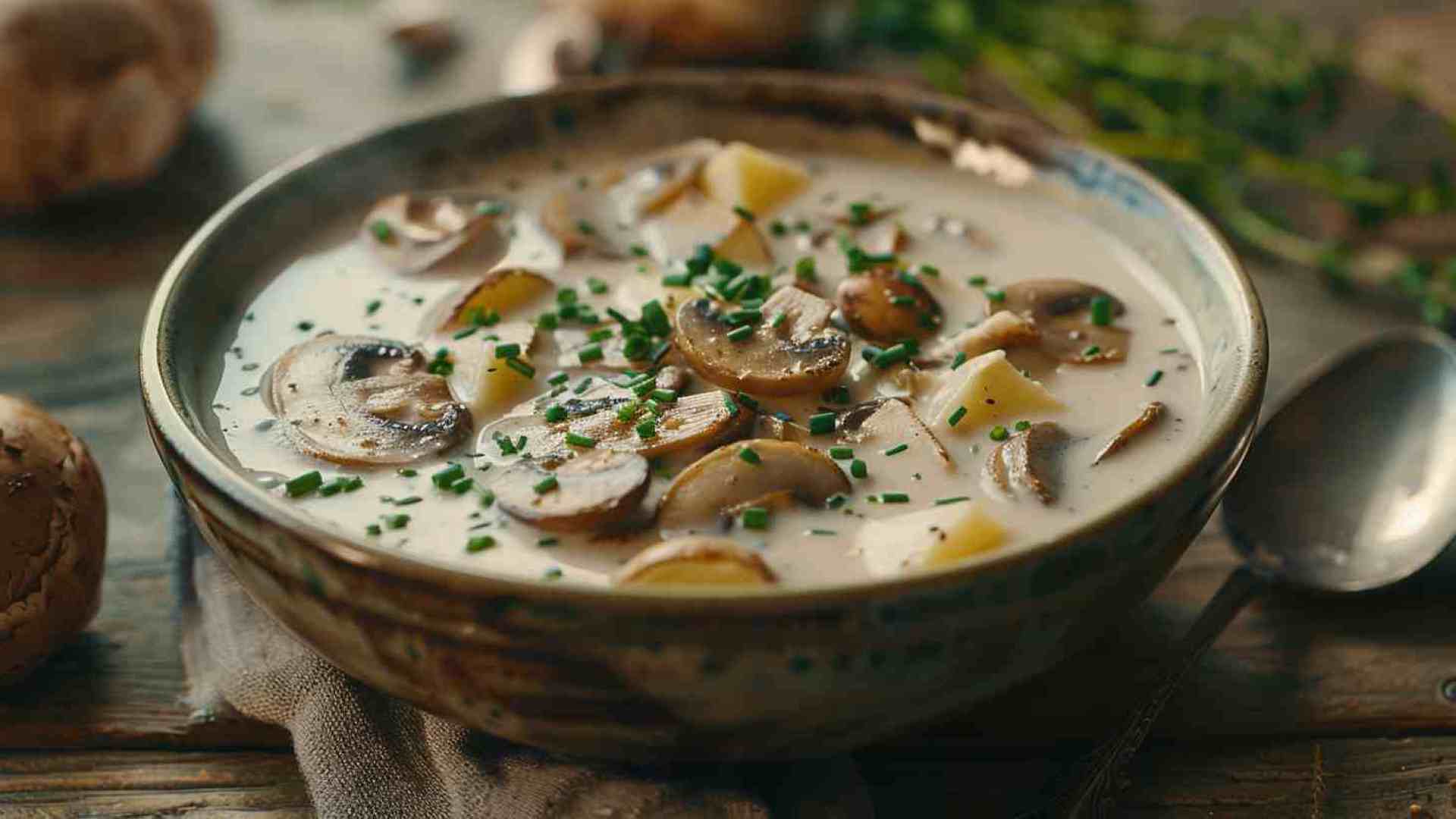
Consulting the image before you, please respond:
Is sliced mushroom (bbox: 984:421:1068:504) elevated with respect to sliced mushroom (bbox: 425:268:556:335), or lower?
elevated

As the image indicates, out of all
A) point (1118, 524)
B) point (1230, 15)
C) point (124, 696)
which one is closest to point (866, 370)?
point (1118, 524)

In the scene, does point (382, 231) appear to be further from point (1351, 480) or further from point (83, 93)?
point (1351, 480)

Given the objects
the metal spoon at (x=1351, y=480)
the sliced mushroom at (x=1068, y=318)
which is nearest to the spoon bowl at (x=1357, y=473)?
the metal spoon at (x=1351, y=480)

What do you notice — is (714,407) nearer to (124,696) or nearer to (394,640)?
(394,640)

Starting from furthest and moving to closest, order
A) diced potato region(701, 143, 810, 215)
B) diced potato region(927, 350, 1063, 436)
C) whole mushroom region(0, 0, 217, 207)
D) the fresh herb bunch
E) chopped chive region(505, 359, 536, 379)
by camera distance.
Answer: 1. whole mushroom region(0, 0, 217, 207)
2. the fresh herb bunch
3. diced potato region(701, 143, 810, 215)
4. chopped chive region(505, 359, 536, 379)
5. diced potato region(927, 350, 1063, 436)

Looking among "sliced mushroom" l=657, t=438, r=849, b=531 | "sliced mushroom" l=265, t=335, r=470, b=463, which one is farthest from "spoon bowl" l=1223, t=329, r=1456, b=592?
"sliced mushroom" l=265, t=335, r=470, b=463

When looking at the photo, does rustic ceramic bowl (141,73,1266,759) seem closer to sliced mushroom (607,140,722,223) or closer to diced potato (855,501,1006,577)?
diced potato (855,501,1006,577)
